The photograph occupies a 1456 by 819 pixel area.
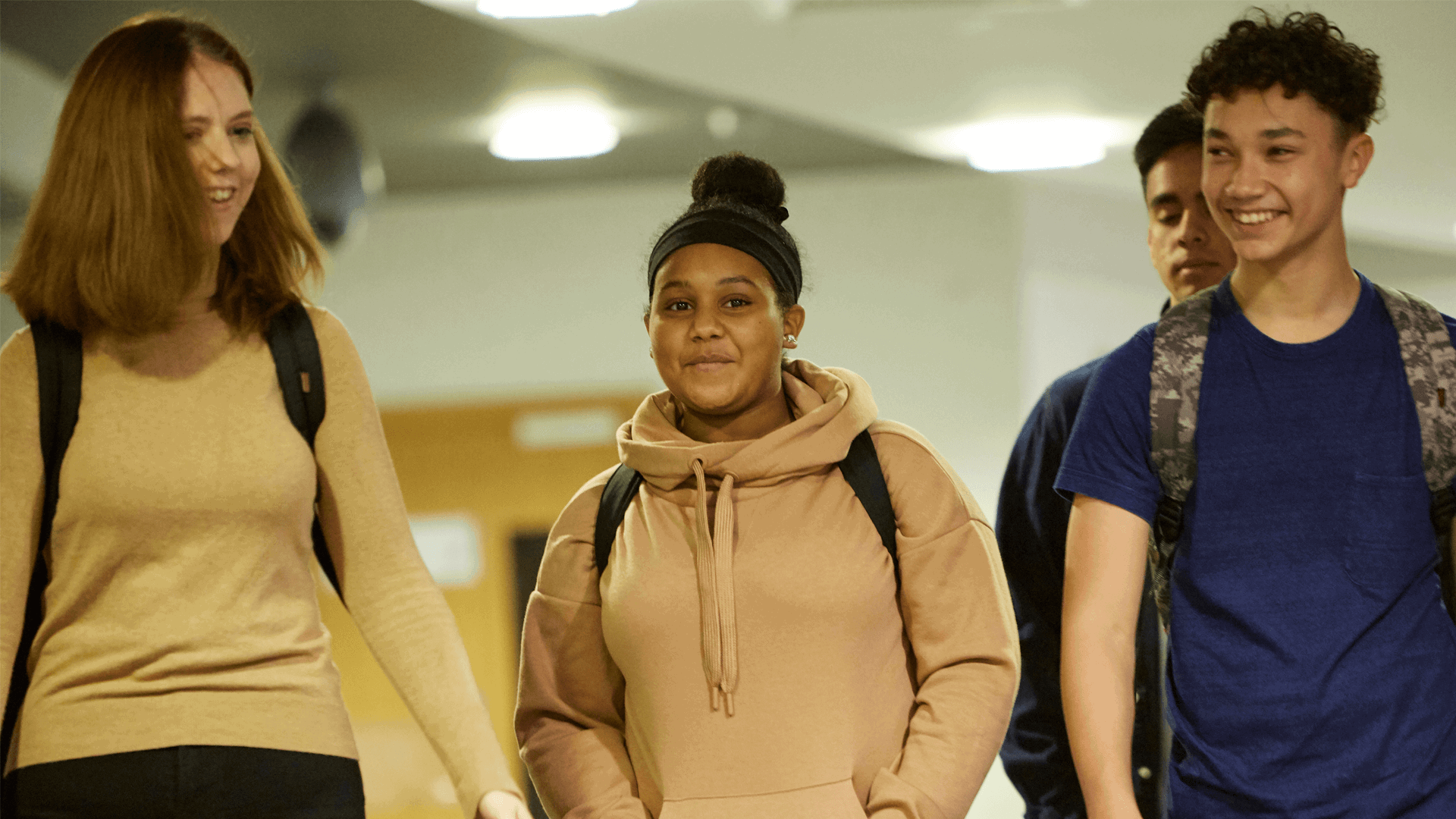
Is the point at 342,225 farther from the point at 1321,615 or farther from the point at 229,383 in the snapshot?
the point at 1321,615

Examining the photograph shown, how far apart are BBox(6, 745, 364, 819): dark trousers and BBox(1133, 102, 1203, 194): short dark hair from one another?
4.80ft

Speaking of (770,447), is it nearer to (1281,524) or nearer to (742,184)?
(742,184)

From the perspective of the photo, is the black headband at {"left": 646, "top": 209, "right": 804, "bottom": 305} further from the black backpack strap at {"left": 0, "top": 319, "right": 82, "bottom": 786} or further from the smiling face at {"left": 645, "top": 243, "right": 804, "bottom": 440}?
the black backpack strap at {"left": 0, "top": 319, "right": 82, "bottom": 786}

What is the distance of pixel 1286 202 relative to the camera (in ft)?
5.22

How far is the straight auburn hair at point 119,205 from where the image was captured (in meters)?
1.45

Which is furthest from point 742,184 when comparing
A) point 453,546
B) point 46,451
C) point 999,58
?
point 453,546

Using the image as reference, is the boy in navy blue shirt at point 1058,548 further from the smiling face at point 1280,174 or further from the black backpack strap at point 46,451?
the black backpack strap at point 46,451

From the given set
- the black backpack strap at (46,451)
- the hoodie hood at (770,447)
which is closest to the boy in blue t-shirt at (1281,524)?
the hoodie hood at (770,447)

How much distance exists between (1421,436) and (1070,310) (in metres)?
3.63

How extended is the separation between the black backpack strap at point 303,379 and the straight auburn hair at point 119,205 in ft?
0.36

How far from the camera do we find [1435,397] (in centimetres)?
155

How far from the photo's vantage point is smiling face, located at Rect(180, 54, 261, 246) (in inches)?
58.9

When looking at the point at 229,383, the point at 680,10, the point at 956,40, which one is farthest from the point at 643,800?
the point at 956,40

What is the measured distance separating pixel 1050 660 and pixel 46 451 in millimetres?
1333
